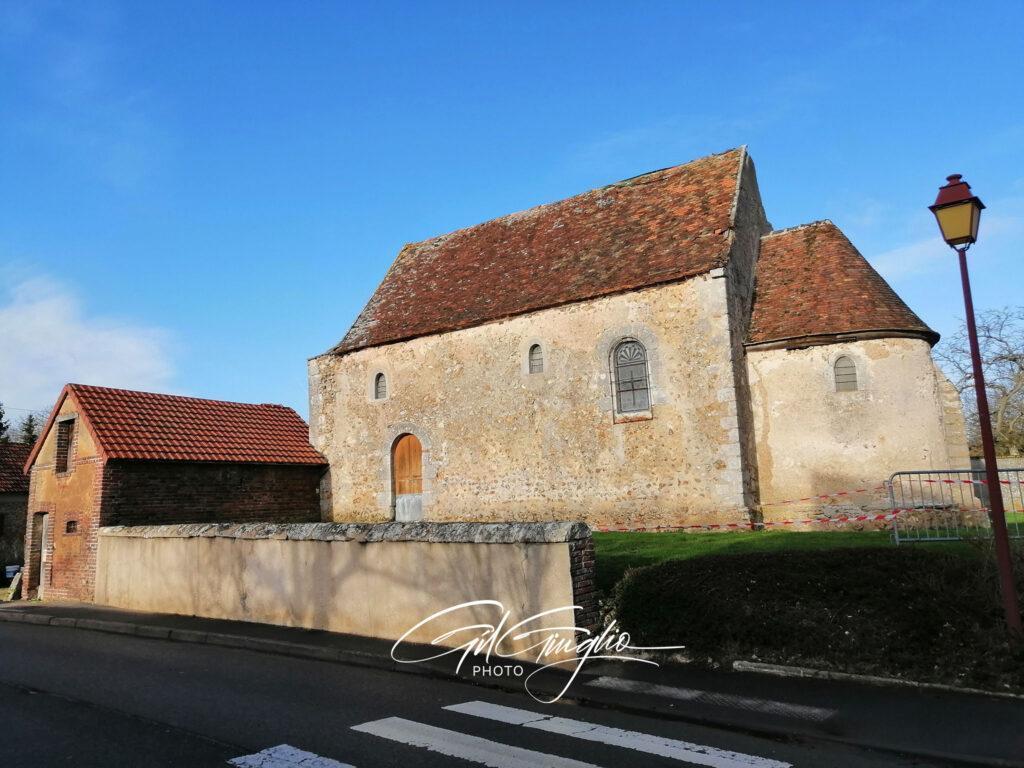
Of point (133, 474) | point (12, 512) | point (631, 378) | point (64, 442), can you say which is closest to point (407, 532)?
point (631, 378)

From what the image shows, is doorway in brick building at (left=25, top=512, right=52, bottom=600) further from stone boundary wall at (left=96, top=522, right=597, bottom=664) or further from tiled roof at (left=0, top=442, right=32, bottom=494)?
tiled roof at (left=0, top=442, right=32, bottom=494)

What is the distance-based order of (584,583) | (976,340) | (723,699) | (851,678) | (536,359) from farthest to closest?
(536,359) < (584,583) < (976,340) < (851,678) < (723,699)

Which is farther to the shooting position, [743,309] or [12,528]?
[12,528]

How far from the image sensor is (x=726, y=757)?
15.9 ft

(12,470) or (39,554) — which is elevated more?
(12,470)

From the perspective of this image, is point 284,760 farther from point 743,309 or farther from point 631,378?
point 743,309

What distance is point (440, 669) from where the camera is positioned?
744 centimetres

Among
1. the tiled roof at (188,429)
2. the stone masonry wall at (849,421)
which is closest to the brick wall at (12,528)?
the tiled roof at (188,429)

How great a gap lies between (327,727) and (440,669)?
6.83ft

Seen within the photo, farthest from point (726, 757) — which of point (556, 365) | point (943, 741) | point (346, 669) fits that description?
point (556, 365)

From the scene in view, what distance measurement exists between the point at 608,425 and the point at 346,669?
1013cm

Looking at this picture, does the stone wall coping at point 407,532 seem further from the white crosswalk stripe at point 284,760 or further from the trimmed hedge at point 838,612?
the white crosswalk stripe at point 284,760

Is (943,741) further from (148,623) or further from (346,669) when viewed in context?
(148,623)

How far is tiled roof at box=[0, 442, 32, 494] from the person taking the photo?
27.0 meters
